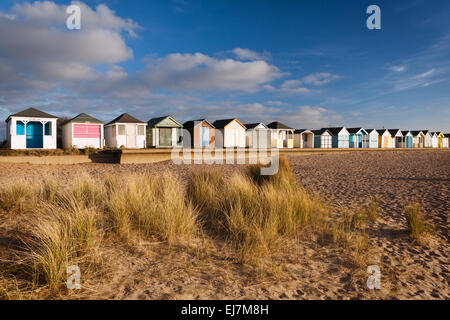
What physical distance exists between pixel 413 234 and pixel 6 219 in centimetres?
694

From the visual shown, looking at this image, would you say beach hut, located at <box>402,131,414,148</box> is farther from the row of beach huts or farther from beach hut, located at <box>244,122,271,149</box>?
beach hut, located at <box>244,122,271,149</box>

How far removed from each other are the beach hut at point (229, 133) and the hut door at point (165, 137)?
534 cm

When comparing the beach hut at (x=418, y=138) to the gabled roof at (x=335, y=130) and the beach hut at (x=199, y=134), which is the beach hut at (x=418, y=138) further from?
the beach hut at (x=199, y=134)

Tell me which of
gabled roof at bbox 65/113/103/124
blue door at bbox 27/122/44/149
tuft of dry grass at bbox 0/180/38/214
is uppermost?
gabled roof at bbox 65/113/103/124

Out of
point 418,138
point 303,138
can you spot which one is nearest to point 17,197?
point 303,138

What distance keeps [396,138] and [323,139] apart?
22592 mm

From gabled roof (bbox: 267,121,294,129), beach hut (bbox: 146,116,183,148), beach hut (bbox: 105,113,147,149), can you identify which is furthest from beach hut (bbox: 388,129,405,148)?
beach hut (bbox: 105,113,147,149)

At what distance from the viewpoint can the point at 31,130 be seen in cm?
1772

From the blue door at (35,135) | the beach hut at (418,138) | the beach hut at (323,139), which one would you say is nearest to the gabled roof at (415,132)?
the beach hut at (418,138)

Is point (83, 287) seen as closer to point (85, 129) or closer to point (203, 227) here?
point (203, 227)

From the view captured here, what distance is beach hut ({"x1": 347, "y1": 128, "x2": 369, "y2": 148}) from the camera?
1604 inches

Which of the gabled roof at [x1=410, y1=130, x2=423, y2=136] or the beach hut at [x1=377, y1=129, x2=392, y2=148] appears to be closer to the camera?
the beach hut at [x1=377, y1=129, x2=392, y2=148]

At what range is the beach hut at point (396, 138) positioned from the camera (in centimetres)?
4884

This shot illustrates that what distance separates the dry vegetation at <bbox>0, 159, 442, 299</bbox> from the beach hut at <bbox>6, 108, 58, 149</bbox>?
1394 cm
